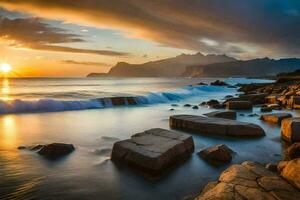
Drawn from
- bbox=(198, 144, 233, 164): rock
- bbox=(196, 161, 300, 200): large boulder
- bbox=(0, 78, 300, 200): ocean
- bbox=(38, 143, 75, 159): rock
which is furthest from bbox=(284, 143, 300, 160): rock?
bbox=(38, 143, 75, 159): rock

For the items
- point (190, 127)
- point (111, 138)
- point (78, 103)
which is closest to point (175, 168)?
point (111, 138)

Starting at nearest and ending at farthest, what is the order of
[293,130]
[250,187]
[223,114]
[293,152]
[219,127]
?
[250,187] < [293,152] < [293,130] < [219,127] < [223,114]

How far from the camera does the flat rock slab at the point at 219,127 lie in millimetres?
11031

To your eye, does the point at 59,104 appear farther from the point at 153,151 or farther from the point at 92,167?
the point at 153,151

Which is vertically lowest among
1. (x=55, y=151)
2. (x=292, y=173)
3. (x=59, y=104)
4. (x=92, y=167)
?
(x=92, y=167)

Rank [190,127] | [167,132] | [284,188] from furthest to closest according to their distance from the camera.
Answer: [190,127], [167,132], [284,188]

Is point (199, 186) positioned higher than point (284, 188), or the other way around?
point (284, 188)

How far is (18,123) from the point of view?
14617 millimetres

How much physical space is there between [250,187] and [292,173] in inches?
37.6

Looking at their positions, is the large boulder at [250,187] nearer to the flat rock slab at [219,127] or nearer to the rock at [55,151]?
the rock at [55,151]

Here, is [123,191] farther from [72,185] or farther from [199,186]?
[199,186]

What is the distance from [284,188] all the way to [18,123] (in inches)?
507

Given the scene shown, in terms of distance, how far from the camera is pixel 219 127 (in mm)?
11344

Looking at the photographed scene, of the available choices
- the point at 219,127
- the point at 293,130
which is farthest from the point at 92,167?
the point at 293,130
